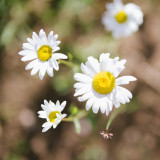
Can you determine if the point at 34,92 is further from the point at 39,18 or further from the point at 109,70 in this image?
the point at 109,70

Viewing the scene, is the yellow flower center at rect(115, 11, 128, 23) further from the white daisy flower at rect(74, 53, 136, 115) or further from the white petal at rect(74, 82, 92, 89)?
the white petal at rect(74, 82, 92, 89)

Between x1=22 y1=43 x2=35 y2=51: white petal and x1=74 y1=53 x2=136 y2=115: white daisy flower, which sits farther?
x1=22 y1=43 x2=35 y2=51: white petal

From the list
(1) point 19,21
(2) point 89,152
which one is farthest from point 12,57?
(2) point 89,152

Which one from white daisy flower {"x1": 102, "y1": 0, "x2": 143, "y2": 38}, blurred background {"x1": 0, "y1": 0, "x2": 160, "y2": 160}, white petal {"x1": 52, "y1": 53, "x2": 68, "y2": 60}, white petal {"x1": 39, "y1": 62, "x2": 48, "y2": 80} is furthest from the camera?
blurred background {"x1": 0, "y1": 0, "x2": 160, "y2": 160}

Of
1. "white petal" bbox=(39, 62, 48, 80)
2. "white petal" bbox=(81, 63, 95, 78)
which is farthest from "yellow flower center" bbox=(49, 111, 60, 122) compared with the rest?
"white petal" bbox=(81, 63, 95, 78)

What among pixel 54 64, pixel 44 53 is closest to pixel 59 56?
pixel 54 64

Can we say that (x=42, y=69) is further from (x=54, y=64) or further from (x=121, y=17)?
(x=121, y=17)

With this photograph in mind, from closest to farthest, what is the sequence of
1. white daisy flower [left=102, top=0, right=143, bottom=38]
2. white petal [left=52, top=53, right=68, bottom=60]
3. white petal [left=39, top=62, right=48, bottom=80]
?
white petal [left=52, top=53, right=68, bottom=60], white petal [left=39, top=62, right=48, bottom=80], white daisy flower [left=102, top=0, right=143, bottom=38]
